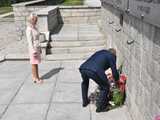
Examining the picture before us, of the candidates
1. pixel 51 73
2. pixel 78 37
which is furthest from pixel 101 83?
pixel 78 37

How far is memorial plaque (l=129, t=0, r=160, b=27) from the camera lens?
12.3ft

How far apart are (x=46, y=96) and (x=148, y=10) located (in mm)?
3882

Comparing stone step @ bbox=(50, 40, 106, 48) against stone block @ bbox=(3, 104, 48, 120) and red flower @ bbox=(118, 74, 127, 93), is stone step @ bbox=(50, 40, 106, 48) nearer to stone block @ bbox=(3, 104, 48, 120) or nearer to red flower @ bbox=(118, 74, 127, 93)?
stone block @ bbox=(3, 104, 48, 120)

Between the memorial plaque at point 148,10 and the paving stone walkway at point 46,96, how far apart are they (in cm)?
225

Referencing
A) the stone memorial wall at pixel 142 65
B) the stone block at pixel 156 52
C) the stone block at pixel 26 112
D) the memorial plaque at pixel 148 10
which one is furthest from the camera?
the stone block at pixel 26 112

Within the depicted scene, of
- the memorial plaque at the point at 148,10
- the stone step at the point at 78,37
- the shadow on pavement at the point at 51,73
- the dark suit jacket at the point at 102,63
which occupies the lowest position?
the shadow on pavement at the point at 51,73

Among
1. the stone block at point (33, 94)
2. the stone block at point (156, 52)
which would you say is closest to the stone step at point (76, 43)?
the stone block at point (33, 94)

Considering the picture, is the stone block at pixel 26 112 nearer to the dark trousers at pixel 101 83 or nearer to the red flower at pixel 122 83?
the dark trousers at pixel 101 83

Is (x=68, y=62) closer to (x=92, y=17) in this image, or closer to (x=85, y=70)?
(x=85, y=70)

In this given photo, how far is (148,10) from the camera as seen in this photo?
164 inches

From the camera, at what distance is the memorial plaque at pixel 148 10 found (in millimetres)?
3761

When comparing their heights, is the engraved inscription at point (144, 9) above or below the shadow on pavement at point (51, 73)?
above

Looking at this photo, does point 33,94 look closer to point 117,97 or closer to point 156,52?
point 117,97

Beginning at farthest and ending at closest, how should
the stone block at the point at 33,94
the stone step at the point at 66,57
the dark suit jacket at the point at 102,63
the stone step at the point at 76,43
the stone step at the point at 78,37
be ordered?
the stone step at the point at 78,37, the stone step at the point at 76,43, the stone step at the point at 66,57, the stone block at the point at 33,94, the dark suit jacket at the point at 102,63
